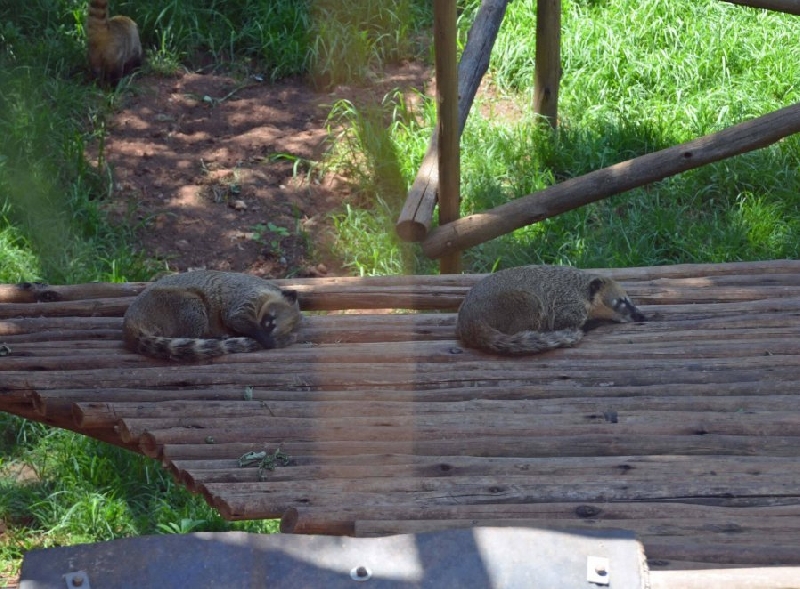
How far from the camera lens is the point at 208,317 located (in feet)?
16.9

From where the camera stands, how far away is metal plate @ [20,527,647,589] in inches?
96.6

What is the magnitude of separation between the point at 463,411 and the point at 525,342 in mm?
686

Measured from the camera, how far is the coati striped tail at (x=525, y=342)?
4.53m

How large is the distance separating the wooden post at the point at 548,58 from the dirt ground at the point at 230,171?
159 centimetres

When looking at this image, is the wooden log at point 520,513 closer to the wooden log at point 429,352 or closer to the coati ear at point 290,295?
the wooden log at point 429,352

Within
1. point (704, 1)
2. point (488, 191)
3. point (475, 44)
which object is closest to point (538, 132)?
point (488, 191)

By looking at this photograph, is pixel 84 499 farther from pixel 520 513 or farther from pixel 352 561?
pixel 352 561

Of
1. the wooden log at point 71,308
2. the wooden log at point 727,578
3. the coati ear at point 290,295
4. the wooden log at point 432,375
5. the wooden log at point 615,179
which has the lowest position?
the wooden log at point 727,578

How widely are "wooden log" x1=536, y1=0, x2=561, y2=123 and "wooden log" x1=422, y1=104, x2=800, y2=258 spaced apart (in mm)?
1805

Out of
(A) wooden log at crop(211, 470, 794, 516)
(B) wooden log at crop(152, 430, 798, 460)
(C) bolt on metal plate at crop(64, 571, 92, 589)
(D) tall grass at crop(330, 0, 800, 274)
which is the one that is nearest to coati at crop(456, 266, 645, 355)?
(B) wooden log at crop(152, 430, 798, 460)

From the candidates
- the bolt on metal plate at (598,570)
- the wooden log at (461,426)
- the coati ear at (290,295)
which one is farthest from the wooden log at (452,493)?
the coati ear at (290,295)

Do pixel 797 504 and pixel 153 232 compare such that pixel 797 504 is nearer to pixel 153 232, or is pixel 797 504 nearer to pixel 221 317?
pixel 221 317

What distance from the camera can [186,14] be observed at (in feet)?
30.6

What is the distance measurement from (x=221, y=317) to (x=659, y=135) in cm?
428
